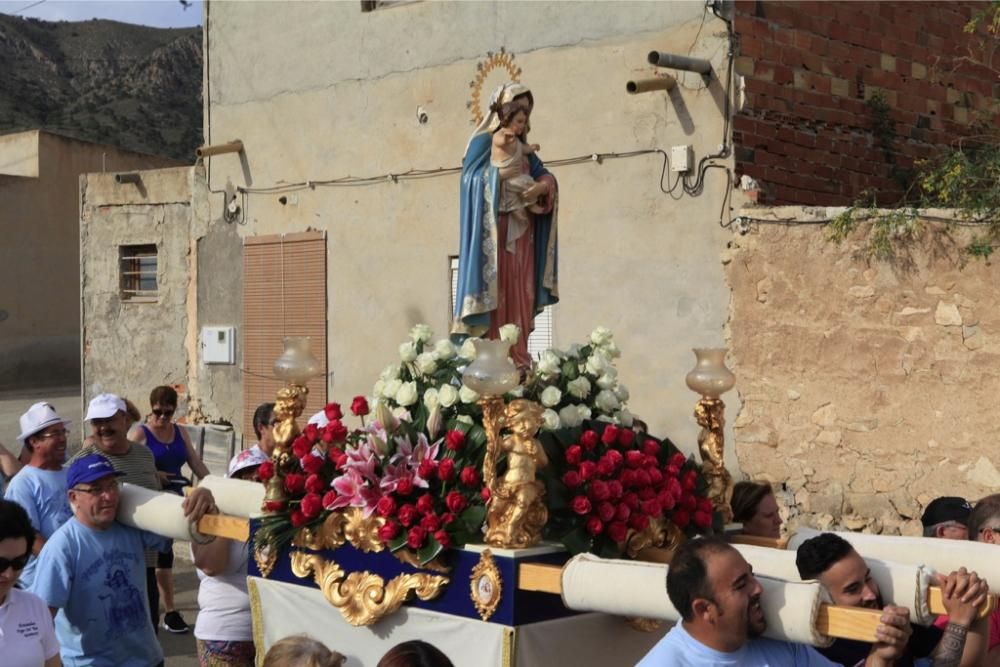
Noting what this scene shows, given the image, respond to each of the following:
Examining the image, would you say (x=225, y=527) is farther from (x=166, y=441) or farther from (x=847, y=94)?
(x=847, y=94)

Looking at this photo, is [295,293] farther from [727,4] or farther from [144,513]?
[144,513]

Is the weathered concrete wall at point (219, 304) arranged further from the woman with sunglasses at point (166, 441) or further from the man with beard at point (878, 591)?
the man with beard at point (878, 591)

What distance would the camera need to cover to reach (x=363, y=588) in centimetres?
423

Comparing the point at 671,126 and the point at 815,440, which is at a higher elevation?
the point at 671,126

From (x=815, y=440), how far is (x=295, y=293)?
583cm

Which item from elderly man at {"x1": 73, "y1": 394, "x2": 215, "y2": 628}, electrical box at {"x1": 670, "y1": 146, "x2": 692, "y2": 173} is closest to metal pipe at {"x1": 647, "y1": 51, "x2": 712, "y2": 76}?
electrical box at {"x1": 670, "y1": 146, "x2": 692, "y2": 173}

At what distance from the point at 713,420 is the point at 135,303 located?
36.4 ft

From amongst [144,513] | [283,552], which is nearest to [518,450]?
[283,552]

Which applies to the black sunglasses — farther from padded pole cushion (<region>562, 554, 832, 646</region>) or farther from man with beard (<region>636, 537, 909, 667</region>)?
man with beard (<region>636, 537, 909, 667</region>)

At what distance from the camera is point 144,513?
4664 millimetres

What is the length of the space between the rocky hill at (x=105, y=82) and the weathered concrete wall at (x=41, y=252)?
A: 40.4 ft

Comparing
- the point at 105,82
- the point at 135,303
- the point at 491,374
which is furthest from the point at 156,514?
the point at 105,82

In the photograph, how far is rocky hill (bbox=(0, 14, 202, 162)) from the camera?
37.6 metres

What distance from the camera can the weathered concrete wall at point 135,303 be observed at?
1412 centimetres
